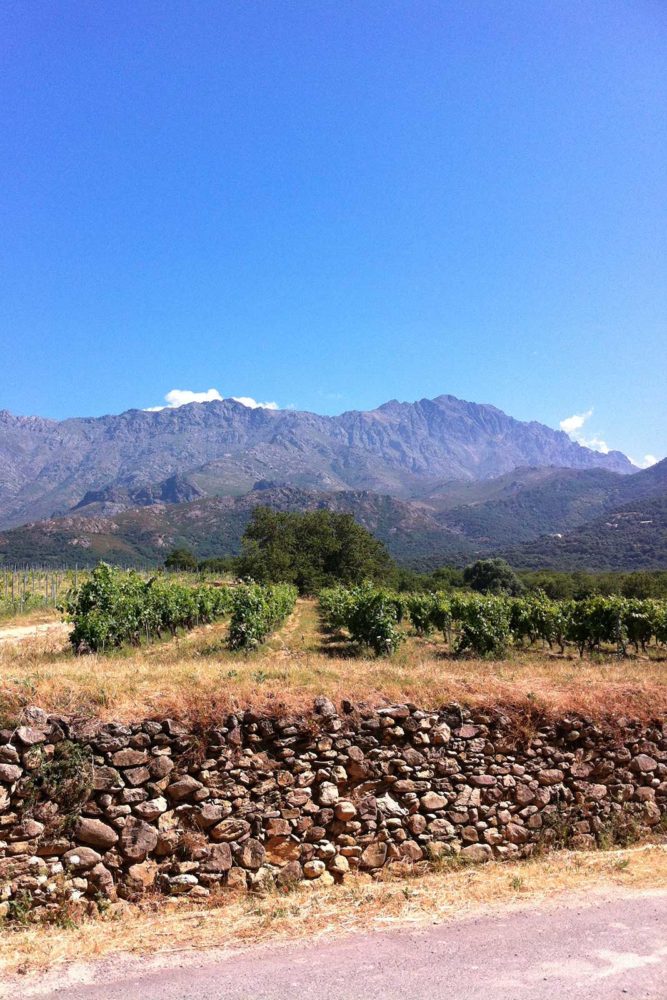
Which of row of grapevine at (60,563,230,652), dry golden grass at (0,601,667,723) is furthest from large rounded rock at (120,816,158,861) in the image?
row of grapevine at (60,563,230,652)

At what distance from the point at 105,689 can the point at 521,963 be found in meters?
6.68

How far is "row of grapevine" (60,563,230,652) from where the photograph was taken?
1981 cm

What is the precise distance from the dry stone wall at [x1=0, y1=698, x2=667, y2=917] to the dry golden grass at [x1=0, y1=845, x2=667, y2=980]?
0.28 m

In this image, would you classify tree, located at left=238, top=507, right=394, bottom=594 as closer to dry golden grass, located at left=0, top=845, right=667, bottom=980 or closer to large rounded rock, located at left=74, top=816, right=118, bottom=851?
dry golden grass, located at left=0, top=845, right=667, bottom=980

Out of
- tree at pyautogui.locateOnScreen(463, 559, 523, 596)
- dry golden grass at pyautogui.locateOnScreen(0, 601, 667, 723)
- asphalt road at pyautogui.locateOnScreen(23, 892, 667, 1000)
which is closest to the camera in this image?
asphalt road at pyautogui.locateOnScreen(23, 892, 667, 1000)

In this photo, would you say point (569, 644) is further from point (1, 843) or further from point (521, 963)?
point (1, 843)

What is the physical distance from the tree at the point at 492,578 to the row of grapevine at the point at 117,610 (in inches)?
2162

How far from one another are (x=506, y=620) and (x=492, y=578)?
5570 cm

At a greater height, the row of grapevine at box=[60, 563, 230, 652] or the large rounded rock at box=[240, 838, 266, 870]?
the row of grapevine at box=[60, 563, 230, 652]

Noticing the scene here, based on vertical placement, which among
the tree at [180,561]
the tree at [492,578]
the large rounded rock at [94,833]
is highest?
the tree at [180,561]

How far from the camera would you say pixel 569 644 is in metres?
31.5

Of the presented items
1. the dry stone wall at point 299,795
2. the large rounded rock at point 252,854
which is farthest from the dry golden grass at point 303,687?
the large rounded rock at point 252,854

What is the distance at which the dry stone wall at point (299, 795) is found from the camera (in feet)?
24.7

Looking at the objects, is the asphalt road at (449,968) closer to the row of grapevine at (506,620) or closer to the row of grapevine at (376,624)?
the row of grapevine at (376,624)
